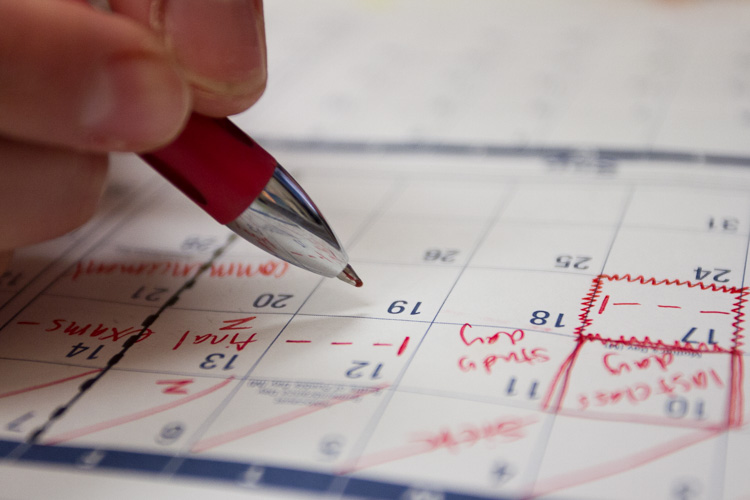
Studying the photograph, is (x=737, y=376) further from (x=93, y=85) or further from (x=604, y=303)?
(x=93, y=85)

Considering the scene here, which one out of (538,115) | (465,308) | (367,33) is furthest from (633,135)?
(367,33)

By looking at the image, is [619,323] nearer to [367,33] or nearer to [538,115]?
[538,115]

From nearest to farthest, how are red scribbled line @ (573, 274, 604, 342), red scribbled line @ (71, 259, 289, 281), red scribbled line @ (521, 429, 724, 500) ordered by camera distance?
red scribbled line @ (521, 429, 724, 500)
red scribbled line @ (573, 274, 604, 342)
red scribbled line @ (71, 259, 289, 281)

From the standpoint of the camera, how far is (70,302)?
54cm

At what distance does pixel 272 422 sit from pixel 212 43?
0.23m

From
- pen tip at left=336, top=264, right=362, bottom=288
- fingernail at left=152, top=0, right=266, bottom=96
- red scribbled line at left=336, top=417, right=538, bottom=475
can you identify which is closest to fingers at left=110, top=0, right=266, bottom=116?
fingernail at left=152, top=0, right=266, bottom=96

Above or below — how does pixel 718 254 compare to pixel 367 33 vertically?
below

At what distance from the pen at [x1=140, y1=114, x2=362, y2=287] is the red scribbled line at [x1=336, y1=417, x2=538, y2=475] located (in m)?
0.15

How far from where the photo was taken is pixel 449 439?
1.24 ft

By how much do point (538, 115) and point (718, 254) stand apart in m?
0.29

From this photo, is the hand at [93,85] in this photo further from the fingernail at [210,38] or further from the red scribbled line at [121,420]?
the red scribbled line at [121,420]

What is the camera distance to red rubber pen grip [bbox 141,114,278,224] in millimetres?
463

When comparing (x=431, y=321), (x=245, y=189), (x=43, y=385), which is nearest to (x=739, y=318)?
(x=431, y=321)

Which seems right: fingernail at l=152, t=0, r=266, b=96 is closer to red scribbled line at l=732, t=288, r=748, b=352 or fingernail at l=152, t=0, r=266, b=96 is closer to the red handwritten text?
the red handwritten text
